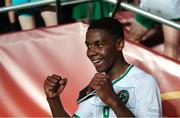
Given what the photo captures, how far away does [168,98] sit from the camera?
11.0 feet

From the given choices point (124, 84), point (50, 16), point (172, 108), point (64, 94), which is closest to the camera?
point (124, 84)

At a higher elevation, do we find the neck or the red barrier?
the neck

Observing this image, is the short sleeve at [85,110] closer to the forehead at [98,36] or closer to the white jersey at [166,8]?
the forehead at [98,36]

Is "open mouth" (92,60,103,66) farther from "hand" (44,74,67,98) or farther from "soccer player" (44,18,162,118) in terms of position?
"hand" (44,74,67,98)

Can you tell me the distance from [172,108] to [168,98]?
0.07m

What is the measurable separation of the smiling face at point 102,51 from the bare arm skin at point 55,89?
0.60 feet

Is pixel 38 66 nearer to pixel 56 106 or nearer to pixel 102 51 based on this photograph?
pixel 56 106

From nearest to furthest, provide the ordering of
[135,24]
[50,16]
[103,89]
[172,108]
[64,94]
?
1. [103,89]
2. [172,108]
3. [64,94]
4. [135,24]
5. [50,16]

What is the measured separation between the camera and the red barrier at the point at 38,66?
3.80 metres

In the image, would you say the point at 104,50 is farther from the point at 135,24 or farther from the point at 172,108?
the point at 135,24

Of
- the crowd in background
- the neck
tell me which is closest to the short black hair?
the neck

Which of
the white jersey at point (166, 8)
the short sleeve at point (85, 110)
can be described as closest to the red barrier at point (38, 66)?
the white jersey at point (166, 8)

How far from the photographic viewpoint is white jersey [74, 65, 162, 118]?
2498 millimetres

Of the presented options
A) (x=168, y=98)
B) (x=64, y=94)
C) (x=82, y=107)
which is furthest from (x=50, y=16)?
(x=82, y=107)
